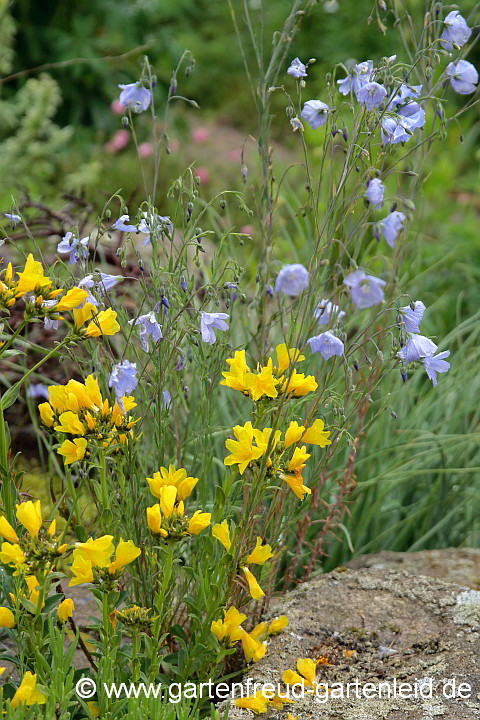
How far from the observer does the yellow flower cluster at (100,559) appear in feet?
4.58

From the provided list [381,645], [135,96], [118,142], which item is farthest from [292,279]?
[118,142]

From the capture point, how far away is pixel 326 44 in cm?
751

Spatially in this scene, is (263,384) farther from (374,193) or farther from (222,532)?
(374,193)

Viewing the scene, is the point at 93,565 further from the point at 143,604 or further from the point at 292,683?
the point at 292,683

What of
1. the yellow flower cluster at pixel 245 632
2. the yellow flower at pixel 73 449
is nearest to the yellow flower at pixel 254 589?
the yellow flower cluster at pixel 245 632

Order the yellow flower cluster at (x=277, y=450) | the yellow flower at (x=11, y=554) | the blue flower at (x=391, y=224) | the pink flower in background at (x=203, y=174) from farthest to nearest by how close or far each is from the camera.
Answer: the pink flower in background at (x=203, y=174) → the blue flower at (x=391, y=224) → the yellow flower cluster at (x=277, y=450) → the yellow flower at (x=11, y=554)

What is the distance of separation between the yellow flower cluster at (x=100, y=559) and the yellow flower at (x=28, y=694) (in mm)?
161

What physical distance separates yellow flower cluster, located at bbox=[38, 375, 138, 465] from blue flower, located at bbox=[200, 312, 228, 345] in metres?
0.21

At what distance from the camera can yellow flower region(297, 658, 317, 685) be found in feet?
5.71

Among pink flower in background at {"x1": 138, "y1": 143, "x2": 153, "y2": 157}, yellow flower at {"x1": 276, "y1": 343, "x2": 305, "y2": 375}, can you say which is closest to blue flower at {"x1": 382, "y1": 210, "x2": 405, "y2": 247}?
yellow flower at {"x1": 276, "y1": 343, "x2": 305, "y2": 375}

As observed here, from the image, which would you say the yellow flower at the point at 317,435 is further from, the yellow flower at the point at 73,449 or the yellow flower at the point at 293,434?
the yellow flower at the point at 73,449

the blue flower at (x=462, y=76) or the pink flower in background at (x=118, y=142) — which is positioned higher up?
the blue flower at (x=462, y=76)

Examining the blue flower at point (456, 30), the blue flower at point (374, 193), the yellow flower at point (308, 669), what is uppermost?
the blue flower at point (456, 30)

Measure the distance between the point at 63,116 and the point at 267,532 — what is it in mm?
5411
